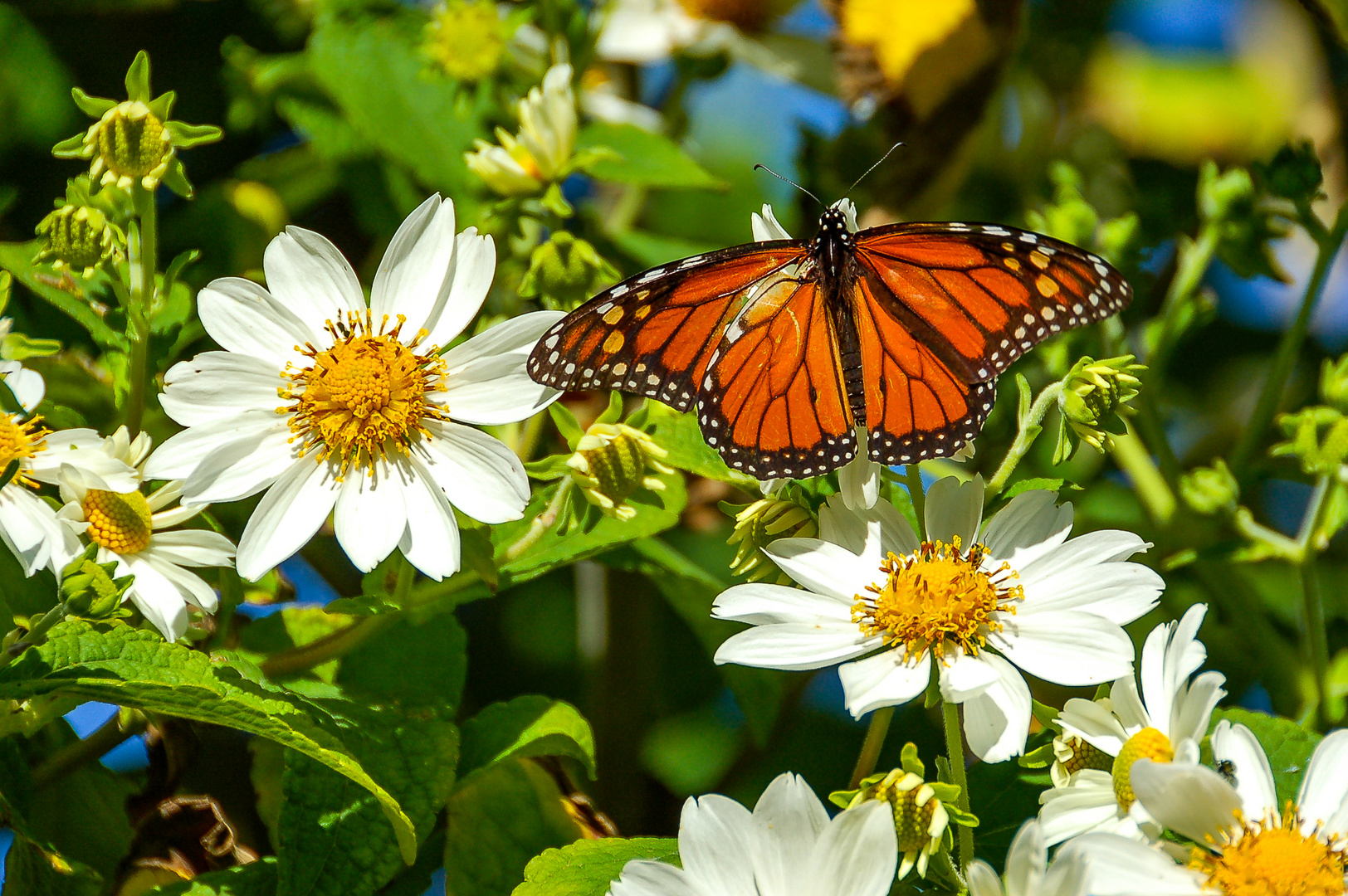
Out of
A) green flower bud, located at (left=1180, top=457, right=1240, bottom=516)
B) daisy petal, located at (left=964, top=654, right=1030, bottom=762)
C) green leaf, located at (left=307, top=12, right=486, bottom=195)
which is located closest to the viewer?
daisy petal, located at (left=964, top=654, right=1030, bottom=762)

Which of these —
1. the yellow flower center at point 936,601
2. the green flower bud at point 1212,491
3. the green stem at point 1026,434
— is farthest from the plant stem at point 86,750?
the green flower bud at point 1212,491

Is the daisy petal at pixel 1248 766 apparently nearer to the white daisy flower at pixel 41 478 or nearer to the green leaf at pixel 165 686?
the green leaf at pixel 165 686

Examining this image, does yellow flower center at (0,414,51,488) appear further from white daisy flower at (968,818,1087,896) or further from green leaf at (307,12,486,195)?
white daisy flower at (968,818,1087,896)

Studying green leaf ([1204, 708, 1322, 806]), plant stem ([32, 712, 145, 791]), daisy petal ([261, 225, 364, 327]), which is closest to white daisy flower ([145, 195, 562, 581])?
daisy petal ([261, 225, 364, 327])

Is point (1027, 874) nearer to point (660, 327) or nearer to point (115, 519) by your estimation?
point (660, 327)

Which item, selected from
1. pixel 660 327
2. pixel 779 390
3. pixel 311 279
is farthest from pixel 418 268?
pixel 779 390

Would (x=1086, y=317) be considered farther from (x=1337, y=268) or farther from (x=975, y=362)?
(x=1337, y=268)
